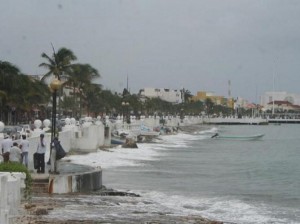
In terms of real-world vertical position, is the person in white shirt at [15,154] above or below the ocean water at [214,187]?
above

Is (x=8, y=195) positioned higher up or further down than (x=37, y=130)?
further down

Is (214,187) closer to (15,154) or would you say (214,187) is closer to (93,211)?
(15,154)

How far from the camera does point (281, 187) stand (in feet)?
92.8

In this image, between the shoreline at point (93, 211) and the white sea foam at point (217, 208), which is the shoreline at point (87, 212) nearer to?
the shoreline at point (93, 211)

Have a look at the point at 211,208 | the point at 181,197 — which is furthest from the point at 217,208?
the point at 181,197

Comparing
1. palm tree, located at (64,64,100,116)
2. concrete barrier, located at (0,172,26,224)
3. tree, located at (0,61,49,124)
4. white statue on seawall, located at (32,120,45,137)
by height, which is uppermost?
palm tree, located at (64,64,100,116)

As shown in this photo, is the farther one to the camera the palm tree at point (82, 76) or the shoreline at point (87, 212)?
the palm tree at point (82, 76)

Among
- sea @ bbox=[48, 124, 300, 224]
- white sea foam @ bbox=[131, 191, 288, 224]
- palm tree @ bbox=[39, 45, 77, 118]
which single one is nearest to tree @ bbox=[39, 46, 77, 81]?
palm tree @ bbox=[39, 45, 77, 118]

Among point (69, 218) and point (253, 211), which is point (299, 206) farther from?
point (69, 218)

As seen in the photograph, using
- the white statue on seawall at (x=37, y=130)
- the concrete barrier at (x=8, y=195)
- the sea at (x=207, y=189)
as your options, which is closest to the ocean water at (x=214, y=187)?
the sea at (x=207, y=189)

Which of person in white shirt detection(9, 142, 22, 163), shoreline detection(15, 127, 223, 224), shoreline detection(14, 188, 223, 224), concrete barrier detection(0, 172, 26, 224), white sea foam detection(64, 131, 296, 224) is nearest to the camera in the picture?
concrete barrier detection(0, 172, 26, 224)

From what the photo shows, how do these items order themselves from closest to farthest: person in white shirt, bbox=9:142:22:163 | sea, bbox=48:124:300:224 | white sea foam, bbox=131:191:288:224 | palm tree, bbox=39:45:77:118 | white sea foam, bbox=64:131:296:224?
white sea foam, bbox=64:131:296:224 → white sea foam, bbox=131:191:288:224 → sea, bbox=48:124:300:224 → person in white shirt, bbox=9:142:22:163 → palm tree, bbox=39:45:77:118

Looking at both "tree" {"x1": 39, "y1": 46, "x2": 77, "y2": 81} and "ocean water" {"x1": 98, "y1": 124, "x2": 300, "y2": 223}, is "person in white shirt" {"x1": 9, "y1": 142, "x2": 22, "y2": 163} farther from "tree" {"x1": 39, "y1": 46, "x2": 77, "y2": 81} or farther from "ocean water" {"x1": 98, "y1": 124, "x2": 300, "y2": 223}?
"tree" {"x1": 39, "y1": 46, "x2": 77, "y2": 81}

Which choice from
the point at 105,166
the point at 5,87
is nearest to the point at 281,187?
the point at 105,166
